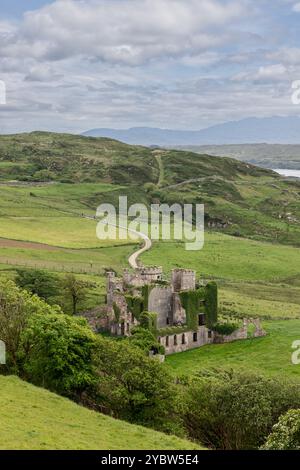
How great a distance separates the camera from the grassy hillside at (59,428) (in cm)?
4041

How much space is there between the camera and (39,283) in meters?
112

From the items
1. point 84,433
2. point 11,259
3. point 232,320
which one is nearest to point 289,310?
point 232,320

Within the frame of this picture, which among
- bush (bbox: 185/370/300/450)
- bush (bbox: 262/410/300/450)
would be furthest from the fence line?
bush (bbox: 262/410/300/450)

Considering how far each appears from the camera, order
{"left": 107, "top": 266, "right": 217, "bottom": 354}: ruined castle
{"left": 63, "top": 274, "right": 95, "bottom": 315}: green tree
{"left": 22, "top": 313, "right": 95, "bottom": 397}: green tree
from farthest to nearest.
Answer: {"left": 63, "top": 274, "right": 95, "bottom": 315}: green tree < {"left": 107, "top": 266, "right": 217, "bottom": 354}: ruined castle < {"left": 22, "top": 313, "right": 95, "bottom": 397}: green tree

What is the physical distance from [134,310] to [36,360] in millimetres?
38501

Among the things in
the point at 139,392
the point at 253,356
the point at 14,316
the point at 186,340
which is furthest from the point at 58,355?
the point at 186,340

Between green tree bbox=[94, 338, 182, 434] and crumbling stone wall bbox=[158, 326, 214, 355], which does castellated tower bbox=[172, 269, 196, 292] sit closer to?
crumbling stone wall bbox=[158, 326, 214, 355]

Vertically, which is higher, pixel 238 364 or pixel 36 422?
pixel 36 422

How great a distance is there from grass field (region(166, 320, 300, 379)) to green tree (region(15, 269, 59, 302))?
96.7ft

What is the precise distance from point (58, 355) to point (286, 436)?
23.8 m

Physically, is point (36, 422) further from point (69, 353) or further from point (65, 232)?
point (65, 232)

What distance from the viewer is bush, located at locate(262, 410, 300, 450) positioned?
43.3m

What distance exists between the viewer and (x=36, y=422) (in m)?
45.2

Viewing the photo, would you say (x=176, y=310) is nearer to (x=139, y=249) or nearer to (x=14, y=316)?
(x=14, y=316)
